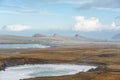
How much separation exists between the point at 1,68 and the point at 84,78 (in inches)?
1408

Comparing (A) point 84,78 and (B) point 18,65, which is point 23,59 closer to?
(B) point 18,65

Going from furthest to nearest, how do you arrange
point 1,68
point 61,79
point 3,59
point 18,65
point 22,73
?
point 3,59 → point 18,65 → point 1,68 → point 22,73 → point 61,79

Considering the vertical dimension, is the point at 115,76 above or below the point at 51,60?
below

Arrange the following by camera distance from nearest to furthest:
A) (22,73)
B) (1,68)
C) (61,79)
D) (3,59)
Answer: (61,79) < (22,73) < (1,68) < (3,59)

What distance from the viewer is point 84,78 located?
67.7 meters

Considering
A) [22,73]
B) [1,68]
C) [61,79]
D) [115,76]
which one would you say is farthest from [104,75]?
[1,68]

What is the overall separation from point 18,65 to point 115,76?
149 ft

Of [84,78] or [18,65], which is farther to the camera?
[18,65]

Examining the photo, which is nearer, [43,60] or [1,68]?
[1,68]

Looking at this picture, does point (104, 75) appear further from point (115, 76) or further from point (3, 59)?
point (3, 59)

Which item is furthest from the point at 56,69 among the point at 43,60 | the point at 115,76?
the point at 115,76

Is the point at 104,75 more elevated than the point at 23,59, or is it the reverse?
the point at 23,59

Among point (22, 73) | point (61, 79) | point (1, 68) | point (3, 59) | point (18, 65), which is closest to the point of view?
point (61, 79)

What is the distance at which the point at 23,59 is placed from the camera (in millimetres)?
115500
